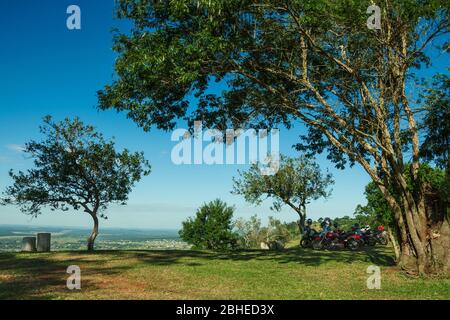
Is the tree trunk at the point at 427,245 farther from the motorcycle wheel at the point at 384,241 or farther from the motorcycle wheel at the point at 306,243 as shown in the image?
the motorcycle wheel at the point at 384,241

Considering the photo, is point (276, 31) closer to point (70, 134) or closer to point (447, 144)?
point (447, 144)

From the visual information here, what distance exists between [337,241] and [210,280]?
18.5 m

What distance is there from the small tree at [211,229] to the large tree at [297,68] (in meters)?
43.9

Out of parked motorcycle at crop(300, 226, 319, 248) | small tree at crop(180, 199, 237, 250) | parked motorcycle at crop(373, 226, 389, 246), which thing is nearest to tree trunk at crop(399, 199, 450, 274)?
parked motorcycle at crop(300, 226, 319, 248)

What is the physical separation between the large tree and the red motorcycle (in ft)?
37.4

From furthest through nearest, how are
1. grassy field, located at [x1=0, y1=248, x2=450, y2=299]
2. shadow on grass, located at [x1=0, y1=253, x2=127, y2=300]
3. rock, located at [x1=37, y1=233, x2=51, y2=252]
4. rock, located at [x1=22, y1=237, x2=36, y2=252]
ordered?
rock, located at [x1=37, y1=233, x2=51, y2=252] < rock, located at [x1=22, y1=237, x2=36, y2=252] < grassy field, located at [x1=0, y1=248, x2=450, y2=299] < shadow on grass, located at [x1=0, y1=253, x2=127, y2=300]

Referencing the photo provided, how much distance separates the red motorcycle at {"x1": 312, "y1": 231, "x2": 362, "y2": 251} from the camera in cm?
3062

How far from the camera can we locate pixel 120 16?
17547 mm

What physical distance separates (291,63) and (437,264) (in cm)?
982

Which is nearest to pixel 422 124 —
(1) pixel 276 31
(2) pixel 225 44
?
(1) pixel 276 31

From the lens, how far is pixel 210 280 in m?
14.9

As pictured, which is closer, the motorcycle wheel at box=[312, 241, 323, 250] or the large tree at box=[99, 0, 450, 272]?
the large tree at box=[99, 0, 450, 272]

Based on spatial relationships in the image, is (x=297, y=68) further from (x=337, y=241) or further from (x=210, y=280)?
(x=337, y=241)

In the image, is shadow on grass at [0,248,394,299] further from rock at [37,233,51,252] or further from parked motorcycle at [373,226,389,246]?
parked motorcycle at [373,226,389,246]
